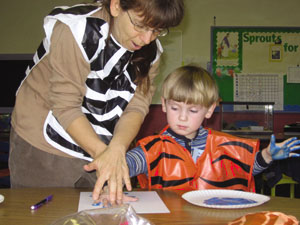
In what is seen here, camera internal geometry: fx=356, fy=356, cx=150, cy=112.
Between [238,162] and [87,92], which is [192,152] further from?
[87,92]

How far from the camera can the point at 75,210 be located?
2.80 ft

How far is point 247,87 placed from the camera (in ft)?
12.6

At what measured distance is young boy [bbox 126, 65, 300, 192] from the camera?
1.30m

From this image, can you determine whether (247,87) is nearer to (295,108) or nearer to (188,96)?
(295,108)

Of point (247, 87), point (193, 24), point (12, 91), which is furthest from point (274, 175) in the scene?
point (12, 91)

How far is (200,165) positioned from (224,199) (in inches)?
14.9

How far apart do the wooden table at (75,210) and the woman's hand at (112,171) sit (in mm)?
87

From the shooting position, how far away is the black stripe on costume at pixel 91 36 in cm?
110

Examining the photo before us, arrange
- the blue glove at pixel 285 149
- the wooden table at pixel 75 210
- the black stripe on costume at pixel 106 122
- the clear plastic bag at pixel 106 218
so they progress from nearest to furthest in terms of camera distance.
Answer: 1. the clear plastic bag at pixel 106 218
2. the wooden table at pixel 75 210
3. the blue glove at pixel 285 149
4. the black stripe on costume at pixel 106 122

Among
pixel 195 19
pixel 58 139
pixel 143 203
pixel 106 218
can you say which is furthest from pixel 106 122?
pixel 195 19

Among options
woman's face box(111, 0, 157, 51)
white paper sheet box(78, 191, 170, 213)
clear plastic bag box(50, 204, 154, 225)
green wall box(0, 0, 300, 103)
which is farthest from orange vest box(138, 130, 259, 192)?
green wall box(0, 0, 300, 103)

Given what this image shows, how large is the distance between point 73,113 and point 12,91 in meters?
3.04

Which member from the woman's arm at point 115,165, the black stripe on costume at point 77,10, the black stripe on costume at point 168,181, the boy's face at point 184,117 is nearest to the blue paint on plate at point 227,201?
the woman's arm at point 115,165

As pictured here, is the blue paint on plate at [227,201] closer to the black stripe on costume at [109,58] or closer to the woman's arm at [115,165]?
the woman's arm at [115,165]
